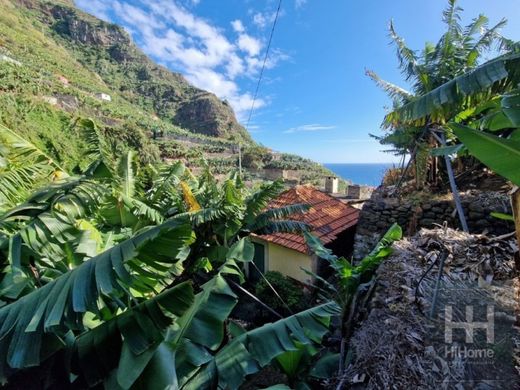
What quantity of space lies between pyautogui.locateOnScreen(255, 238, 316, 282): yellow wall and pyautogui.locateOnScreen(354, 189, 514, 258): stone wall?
1710 mm

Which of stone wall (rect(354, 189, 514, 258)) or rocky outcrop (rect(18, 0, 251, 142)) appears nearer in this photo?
stone wall (rect(354, 189, 514, 258))

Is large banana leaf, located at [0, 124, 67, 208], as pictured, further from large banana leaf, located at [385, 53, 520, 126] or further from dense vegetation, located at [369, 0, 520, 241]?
large banana leaf, located at [385, 53, 520, 126]

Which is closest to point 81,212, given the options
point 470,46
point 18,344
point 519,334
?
point 18,344

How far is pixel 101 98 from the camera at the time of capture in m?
35.4

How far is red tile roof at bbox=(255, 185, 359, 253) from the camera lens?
29.4 feet

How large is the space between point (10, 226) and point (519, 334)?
5.27m

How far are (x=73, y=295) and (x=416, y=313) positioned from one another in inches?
125

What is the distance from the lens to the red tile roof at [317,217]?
8961mm

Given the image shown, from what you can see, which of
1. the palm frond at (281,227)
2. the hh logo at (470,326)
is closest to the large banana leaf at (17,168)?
the palm frond at (281,227)

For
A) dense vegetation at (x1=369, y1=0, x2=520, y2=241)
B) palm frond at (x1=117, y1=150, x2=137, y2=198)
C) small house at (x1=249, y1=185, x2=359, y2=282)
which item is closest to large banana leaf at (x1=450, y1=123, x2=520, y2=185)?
dense vegetation at (x1=369, y1=0, x2=520, y2=241)

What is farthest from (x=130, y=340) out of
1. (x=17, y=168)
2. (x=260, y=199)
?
(x=260, y=199)

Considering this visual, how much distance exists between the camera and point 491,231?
250 inches

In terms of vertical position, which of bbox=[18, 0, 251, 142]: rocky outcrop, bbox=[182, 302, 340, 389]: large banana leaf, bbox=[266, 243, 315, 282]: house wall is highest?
Result: bbox=[18, 0, 251, 142]: rocky outcrop

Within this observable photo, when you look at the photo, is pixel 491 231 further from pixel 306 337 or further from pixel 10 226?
pixel 10 226
